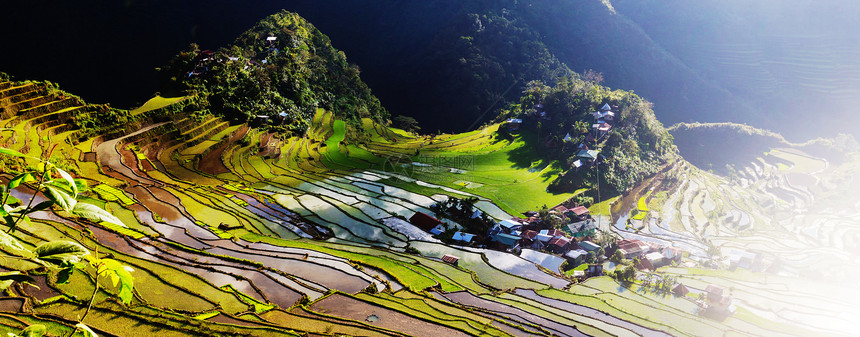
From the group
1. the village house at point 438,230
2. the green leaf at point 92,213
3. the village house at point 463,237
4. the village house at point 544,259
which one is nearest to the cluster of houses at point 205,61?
the village house at point 438,230

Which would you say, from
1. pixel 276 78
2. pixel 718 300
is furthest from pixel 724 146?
pixel 276 78

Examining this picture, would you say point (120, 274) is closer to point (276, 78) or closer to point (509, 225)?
point (509, 225)

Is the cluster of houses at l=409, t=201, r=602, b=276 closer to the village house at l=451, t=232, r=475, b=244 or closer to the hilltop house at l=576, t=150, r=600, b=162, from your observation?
the village house at l=451, t=232, r=475, b=244

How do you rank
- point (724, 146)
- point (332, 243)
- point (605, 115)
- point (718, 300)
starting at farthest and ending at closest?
point (724, 146), point (605, 115), point (332, 243), point (718, 300)

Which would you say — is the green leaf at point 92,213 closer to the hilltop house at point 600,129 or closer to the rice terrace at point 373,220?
the rice terrace at point 373,220

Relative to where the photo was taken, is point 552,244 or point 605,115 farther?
point 605,115

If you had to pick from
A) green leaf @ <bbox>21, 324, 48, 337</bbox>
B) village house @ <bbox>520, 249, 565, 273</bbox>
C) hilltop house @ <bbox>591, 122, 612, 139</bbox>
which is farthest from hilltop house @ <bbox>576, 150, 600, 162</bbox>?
green leaf @ <bbox>21, 324, 48, 337</bbox>
